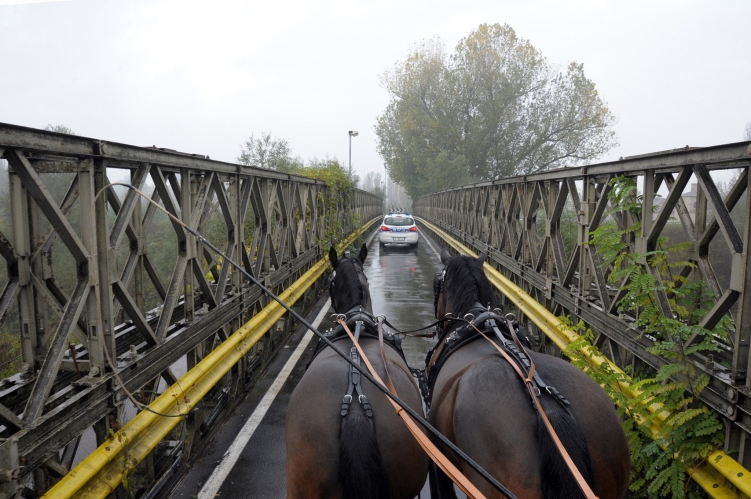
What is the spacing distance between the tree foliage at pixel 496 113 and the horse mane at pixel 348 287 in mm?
42202

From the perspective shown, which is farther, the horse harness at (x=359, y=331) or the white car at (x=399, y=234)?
the white car at (x=399, y=234)

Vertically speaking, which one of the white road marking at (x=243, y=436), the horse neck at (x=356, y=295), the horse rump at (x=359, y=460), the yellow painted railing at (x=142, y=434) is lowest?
the white road marking at (x=243, y=436)

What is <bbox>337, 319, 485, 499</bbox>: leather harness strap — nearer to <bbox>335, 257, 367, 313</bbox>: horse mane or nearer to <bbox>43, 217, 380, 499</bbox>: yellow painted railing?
<bbox>335, 257, 367, 313</bbox>: horse mane

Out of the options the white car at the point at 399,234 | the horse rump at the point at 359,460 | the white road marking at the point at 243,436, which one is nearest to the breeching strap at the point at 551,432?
the horse rump at the point at 359,460

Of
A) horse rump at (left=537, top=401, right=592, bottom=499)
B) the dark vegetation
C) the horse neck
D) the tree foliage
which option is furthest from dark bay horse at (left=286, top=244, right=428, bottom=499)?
the tree foliage

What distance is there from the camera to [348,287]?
16.4 feet

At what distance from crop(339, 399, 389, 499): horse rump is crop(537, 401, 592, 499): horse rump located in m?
0.86

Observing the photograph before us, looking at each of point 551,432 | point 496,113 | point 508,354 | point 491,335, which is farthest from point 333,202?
point 496,113

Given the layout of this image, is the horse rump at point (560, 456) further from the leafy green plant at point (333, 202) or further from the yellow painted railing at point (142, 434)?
the leafy green plant at point (333, 202)

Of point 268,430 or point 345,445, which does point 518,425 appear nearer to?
point 345,445

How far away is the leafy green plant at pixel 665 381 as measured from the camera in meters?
3.63

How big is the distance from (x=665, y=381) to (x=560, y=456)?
1.99 meters

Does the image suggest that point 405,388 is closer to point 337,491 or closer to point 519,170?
point 337,491

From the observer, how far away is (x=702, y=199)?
13.8 feet
